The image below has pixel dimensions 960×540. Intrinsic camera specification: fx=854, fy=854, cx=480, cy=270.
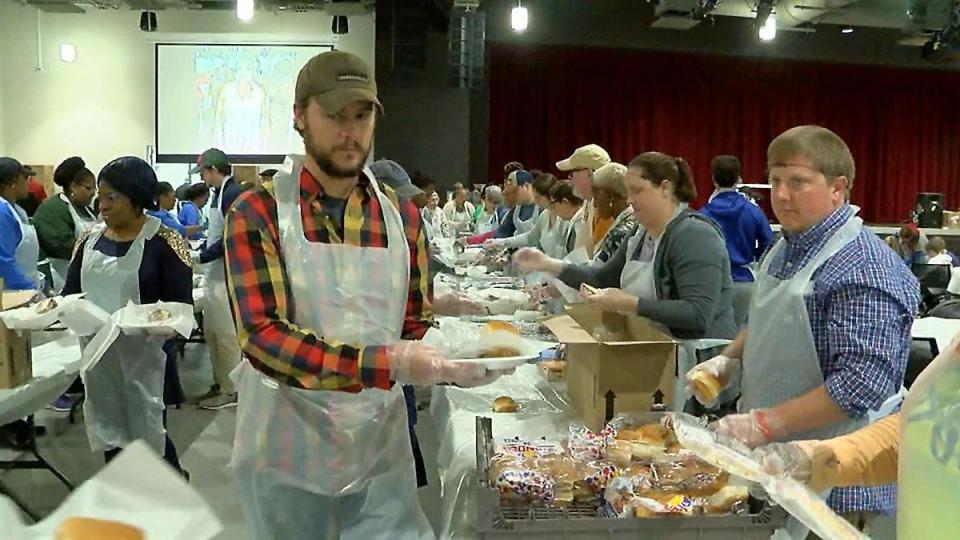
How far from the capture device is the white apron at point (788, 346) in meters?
1.56

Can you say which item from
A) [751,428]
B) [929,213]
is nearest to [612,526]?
[751,428]

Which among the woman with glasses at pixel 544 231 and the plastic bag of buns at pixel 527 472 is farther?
the woman with glasses at pixel 544 231

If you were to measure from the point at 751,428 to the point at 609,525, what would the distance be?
0.97 ft

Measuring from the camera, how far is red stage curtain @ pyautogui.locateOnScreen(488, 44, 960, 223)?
37.5ft

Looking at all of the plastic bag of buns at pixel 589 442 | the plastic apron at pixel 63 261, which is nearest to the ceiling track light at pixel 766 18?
the plastic apron at pixel 63 261

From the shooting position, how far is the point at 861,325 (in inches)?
57.8

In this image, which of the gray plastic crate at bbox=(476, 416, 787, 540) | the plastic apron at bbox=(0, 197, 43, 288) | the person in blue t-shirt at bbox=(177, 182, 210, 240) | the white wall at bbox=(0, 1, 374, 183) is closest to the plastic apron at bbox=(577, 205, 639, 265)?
the gray plastic crate at bbox=(476, 416, 787, 540)

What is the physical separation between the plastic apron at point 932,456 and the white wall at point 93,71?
32.9 feet

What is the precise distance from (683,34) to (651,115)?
3.82ft

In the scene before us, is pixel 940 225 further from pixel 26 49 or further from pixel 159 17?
pixel 26 49

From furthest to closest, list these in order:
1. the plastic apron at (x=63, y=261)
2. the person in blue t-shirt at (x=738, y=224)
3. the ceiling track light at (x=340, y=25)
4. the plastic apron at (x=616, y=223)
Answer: the ceiling track light at (x=340, y=25), the plastic apron at (x=63, y=261), the person in blue t-shirt at (x=738, y=224), the plastic apron at (x=616, y=223)

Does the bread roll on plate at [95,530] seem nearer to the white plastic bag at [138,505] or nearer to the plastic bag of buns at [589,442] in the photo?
the white plastic bag at [138,505]

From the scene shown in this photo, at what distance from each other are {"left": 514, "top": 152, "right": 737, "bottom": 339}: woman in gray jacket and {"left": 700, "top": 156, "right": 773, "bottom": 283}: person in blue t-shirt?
8.73ft

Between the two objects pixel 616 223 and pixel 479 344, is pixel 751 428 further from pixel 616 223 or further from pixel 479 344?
pixel 616 223
